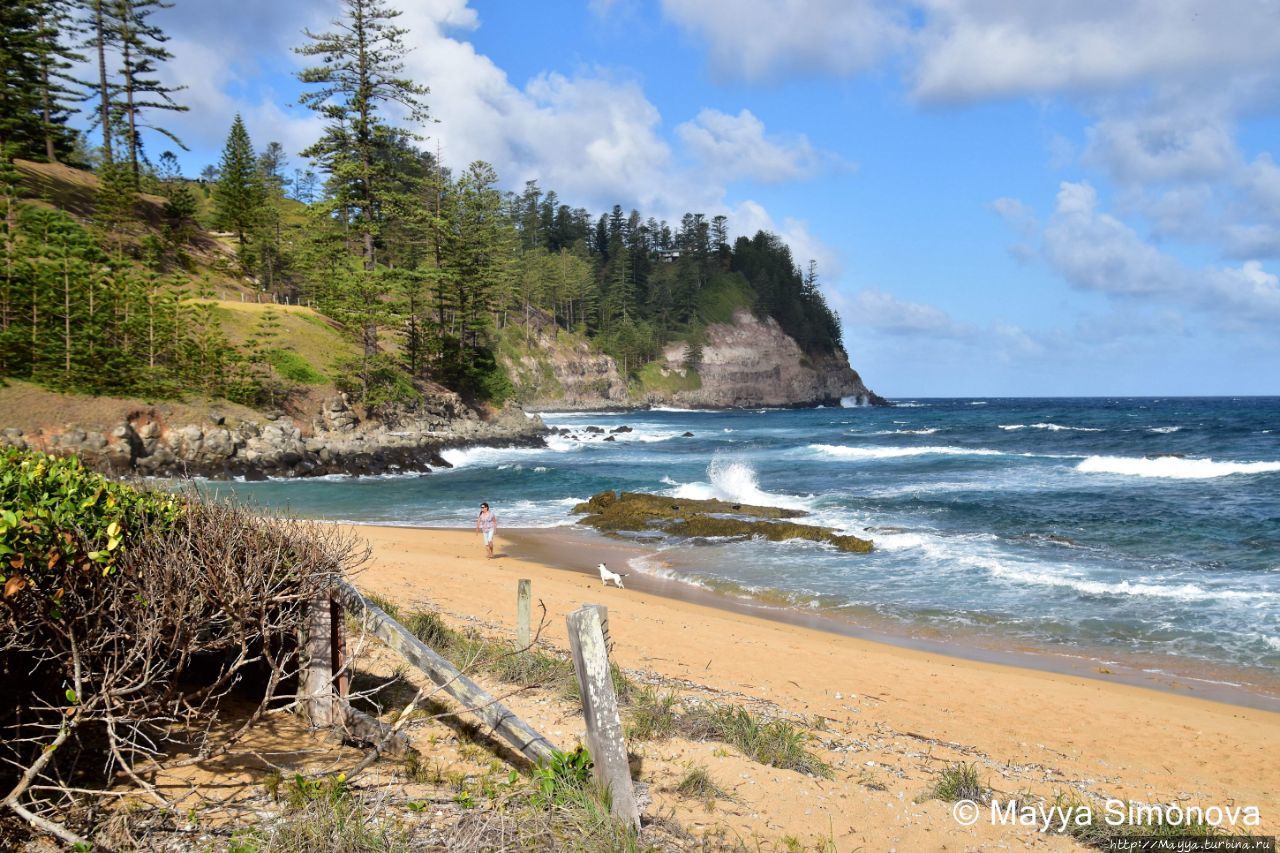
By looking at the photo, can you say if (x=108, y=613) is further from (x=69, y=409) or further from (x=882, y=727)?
(x=69, y=409)

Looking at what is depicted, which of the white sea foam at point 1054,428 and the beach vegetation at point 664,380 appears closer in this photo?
the white sea foam at point 1054,428

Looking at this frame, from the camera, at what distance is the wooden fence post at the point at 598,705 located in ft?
14.7

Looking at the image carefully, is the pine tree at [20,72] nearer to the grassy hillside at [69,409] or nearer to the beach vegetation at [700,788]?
the grassy hillside at [69,409]

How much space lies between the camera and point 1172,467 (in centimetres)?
3522

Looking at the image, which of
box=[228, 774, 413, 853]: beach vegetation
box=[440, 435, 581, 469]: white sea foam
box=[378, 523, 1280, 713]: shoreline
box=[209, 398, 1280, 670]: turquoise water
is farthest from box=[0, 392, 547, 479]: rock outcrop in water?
box=[228, 774, 413, 853]: beach vegetation

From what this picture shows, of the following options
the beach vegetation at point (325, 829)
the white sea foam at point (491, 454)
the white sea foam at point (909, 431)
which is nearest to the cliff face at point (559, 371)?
the white sea foam at point (909, 431)

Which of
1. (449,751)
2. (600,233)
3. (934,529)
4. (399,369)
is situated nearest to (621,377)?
Answer: (600,233)

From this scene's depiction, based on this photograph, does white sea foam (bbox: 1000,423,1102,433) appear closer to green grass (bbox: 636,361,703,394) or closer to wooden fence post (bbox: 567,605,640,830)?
green grass (bbox: 636,361,703,394)

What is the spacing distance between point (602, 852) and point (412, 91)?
150 ft

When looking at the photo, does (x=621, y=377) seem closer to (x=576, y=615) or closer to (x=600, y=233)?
(x=600, y=233)

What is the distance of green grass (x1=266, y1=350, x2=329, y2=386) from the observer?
122ft

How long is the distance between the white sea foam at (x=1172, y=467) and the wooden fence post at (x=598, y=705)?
3625cm

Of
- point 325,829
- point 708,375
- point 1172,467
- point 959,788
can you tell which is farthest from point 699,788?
point 708,375

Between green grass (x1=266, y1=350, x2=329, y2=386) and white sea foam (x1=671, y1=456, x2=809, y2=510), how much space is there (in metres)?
20.4
